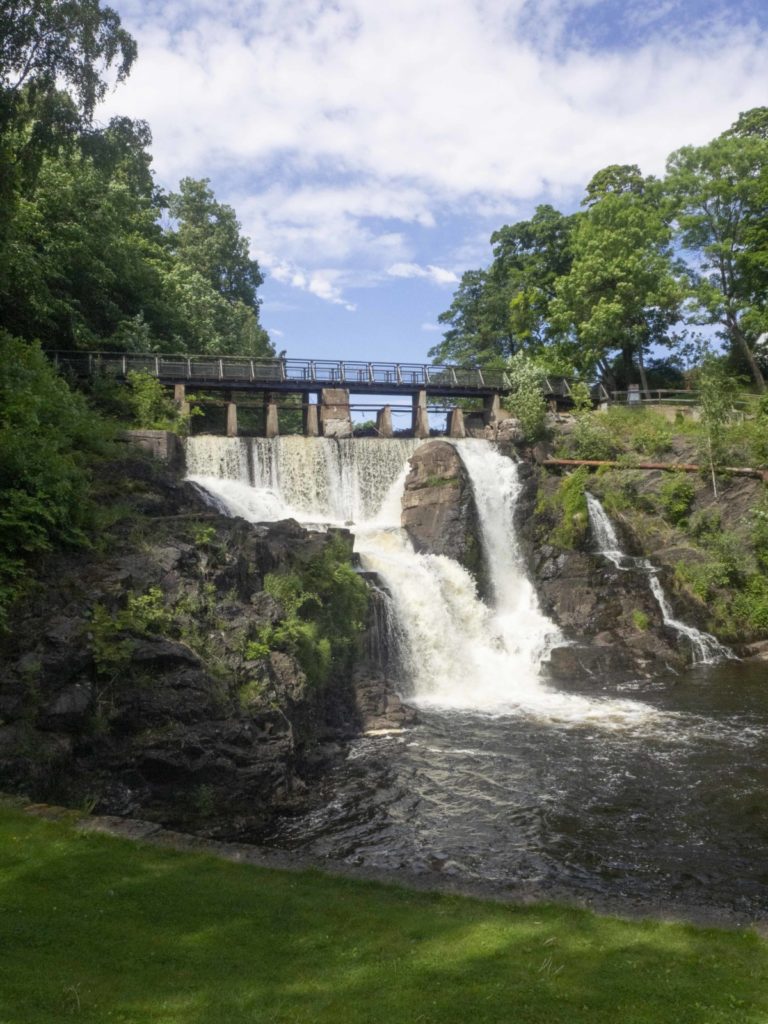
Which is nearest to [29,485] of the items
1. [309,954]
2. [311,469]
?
[309,954]

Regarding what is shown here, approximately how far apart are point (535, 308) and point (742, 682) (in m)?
31.6

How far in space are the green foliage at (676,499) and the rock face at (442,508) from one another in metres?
7.41

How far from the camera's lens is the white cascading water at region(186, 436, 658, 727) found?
1964 cm

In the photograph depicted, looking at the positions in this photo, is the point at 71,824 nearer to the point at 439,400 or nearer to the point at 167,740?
the point at 167,740

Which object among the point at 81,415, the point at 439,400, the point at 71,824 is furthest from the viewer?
the point at 439,400

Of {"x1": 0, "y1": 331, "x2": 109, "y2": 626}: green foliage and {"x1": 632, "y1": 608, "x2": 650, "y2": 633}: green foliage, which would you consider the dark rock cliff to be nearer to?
{"x1": 632, "y1": 608, "x2": 650, "y2": 633}: green foliage

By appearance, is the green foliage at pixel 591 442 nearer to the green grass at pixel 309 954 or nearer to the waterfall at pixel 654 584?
the waterfall at pixel 654 584

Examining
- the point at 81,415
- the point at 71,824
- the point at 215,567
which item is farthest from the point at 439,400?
the point at 71,824

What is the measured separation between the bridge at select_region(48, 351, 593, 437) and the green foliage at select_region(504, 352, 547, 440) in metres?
0.98

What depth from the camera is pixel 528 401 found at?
33.2 metres

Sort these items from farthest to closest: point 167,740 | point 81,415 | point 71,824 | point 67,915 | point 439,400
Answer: point 439,400
point 81,415
point 167,740
point 71,824
point 67,915

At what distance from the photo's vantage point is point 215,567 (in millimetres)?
15406

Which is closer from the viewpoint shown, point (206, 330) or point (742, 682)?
point (742, 682)

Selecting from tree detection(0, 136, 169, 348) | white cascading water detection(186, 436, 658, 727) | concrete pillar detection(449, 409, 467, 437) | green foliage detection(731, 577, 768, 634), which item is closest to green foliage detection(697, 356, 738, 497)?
green foliage detection(731, 577, 768, 634)
